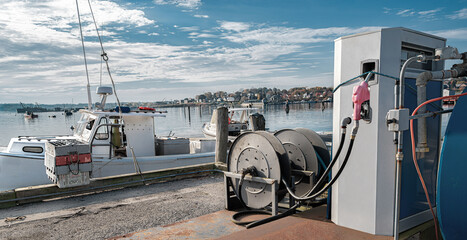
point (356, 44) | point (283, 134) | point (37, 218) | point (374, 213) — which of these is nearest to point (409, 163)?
point (374, 213)

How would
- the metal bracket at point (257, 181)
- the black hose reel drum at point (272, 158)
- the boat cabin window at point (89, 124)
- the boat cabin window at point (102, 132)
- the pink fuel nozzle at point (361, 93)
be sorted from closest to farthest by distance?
the pink fuel nozzle at point (361, 93)
the metal bracket at point (257, 181)
the black hose reel drum at point (272, 158)
the boat cabin window at point (102, 132)
the boat cabin window at point (89, 124)

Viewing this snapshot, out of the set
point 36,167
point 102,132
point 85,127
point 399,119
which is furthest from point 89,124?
point 399,119

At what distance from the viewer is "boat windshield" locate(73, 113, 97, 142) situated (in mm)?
11812

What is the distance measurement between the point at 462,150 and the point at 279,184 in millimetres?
2403

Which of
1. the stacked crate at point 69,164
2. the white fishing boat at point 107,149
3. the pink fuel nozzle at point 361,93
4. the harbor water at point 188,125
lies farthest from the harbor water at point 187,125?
the pink fuel nozzle at point 361,93

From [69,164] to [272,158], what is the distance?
4561mm

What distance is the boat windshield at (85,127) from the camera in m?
11.8

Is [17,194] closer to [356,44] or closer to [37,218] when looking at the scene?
[37,218]

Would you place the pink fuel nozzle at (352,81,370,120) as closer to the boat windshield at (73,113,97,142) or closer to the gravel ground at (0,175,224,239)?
the gravel ground at (0,175,224,239)

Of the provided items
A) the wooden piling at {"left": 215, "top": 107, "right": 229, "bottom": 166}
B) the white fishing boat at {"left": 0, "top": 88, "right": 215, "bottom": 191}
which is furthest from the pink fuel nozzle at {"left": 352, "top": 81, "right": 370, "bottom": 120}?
the white fishing boat at {"left": 0, "top": 88, "right": 215, "bottom": 191}

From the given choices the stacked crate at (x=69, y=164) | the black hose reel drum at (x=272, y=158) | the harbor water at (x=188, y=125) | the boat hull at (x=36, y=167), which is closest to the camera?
the black hose reel drum at (x=272, y=158)

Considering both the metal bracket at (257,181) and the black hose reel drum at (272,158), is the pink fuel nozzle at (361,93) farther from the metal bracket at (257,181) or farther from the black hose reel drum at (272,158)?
the metal bracket at (257,181)

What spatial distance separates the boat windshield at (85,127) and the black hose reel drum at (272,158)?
816 cm

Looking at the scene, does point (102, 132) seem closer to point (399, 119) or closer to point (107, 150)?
point (107, 150)
